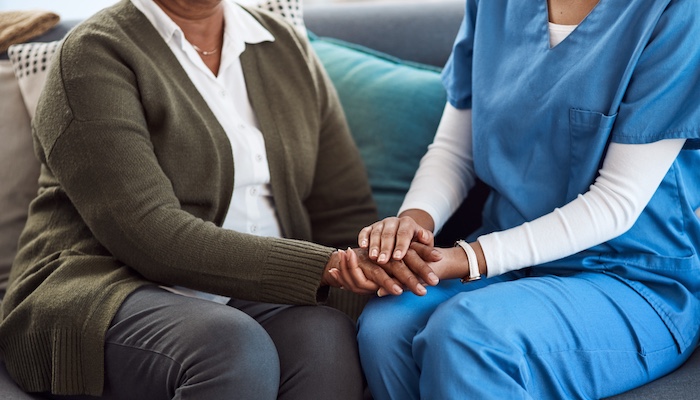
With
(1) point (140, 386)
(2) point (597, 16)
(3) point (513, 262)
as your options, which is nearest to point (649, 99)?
(2) point (597, 16)

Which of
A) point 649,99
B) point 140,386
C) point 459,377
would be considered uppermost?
point 649,99

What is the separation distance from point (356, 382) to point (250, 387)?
19 centimetres

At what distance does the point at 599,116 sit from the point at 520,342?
0.38 m

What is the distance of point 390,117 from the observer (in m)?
1.80

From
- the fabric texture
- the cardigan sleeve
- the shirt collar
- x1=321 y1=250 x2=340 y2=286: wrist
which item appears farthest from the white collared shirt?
the fabric texture

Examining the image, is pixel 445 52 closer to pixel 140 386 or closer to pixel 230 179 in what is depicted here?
pixel 230 179

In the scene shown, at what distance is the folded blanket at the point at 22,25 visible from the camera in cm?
176

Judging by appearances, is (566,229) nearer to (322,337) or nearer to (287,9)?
(322,337)

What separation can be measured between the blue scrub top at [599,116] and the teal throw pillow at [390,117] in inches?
12.1

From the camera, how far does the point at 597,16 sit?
1.31m

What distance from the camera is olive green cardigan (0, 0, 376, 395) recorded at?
1.32 meters

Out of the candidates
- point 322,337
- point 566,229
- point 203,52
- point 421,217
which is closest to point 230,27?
point 203,52

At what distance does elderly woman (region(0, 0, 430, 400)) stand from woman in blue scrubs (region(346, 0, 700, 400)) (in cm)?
13

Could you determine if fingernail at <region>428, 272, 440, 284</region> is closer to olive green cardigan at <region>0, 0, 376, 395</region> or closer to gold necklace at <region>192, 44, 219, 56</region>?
olive green cardigan at <region>0, 0, 376, 395</region>
